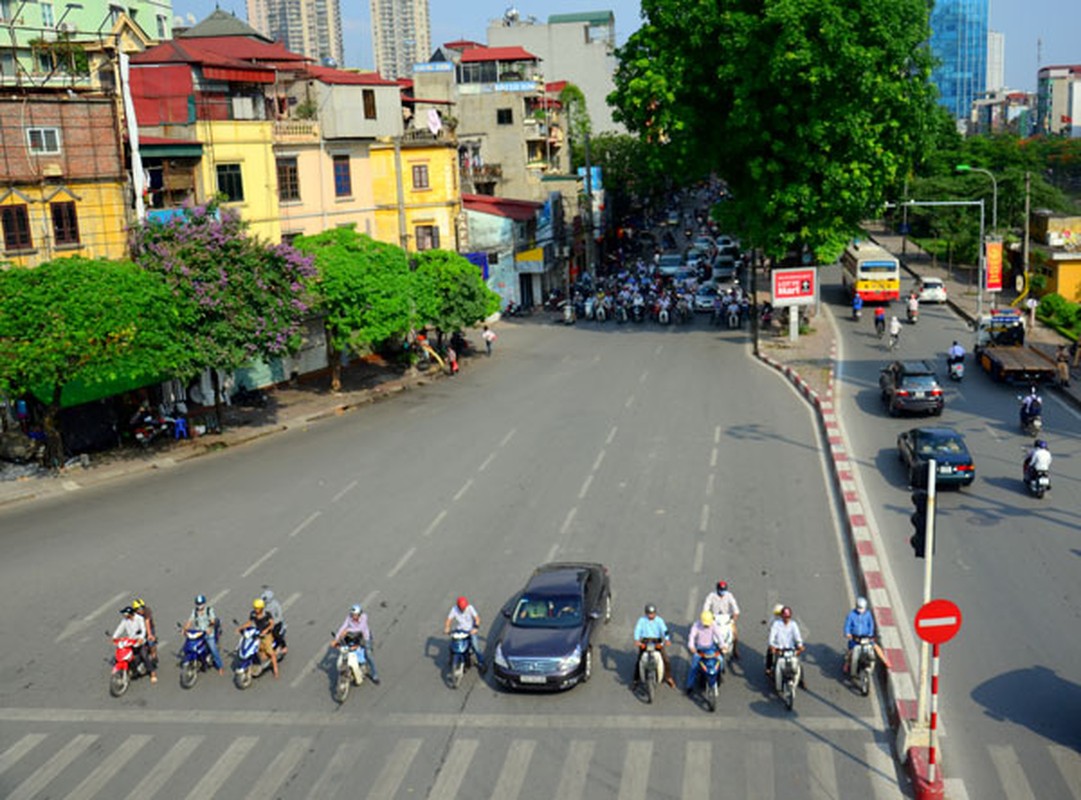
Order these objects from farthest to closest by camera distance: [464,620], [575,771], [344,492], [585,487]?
[344,492]
[585,487]
[464,620]
[575,771]

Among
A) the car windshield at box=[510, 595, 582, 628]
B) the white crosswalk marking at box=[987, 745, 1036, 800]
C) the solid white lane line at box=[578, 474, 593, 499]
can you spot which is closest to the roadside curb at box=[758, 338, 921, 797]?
the white crosswalk marking at box=[987, 745, 1036, 800]

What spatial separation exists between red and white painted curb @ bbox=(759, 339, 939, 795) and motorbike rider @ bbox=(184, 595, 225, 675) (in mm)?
10054

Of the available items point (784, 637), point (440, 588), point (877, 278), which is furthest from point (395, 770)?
point (877, 278)

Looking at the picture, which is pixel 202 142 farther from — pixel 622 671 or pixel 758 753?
pixel 758 753

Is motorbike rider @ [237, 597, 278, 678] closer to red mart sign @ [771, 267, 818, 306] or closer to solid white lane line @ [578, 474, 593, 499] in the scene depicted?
solid white lane line @ [578, 474, 593, 499]

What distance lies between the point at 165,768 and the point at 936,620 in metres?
9.90

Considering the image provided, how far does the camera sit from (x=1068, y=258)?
52344 millimetres

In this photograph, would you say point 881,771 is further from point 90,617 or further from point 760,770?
point 90,617

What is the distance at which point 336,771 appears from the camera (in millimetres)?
13781

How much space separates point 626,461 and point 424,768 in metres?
15.0

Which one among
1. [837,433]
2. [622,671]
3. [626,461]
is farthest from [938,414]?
[622,671]

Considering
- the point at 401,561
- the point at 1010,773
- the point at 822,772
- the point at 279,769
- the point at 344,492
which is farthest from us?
the point at 344,492

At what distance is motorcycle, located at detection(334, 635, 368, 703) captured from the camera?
15.8m

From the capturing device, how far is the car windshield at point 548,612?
1656 cm
